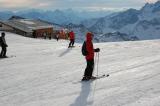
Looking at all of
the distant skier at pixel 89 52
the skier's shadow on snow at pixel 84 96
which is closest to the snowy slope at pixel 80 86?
the skier's shadow on snow at pixel 84 96

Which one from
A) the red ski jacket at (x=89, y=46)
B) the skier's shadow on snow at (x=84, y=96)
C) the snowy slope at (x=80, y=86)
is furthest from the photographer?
the red ski jacket at (x=89, y=46)

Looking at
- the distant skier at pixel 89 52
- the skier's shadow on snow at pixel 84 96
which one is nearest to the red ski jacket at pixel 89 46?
the distant skier at pixel 89 52

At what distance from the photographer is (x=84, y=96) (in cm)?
1102

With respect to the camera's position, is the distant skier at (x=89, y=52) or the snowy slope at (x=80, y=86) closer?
the snowy slope at (x=80, y=86)

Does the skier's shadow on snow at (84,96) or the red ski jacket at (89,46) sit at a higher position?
the red ski jacket at (89,46)

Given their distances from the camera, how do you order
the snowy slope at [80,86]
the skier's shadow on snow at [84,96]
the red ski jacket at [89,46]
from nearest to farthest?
the skier's shadow on snow at [84,96], the snowy slope at [80,86], the red ski jacket at [89,46]

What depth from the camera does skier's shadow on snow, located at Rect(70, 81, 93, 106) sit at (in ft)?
33.3

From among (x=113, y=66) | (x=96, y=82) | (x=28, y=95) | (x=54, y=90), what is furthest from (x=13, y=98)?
(x=113, y=66)

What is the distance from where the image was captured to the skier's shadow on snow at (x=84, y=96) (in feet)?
33.3

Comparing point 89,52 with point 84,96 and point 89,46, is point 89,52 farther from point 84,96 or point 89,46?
point 84,96

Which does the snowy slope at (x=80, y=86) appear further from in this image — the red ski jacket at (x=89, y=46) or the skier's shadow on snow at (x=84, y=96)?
the red ski jacket at (x=89, y=46)

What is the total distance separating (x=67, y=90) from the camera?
12117 mm

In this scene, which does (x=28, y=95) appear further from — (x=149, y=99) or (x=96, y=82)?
(x=149, y=99)

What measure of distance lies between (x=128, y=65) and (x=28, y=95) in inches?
261
